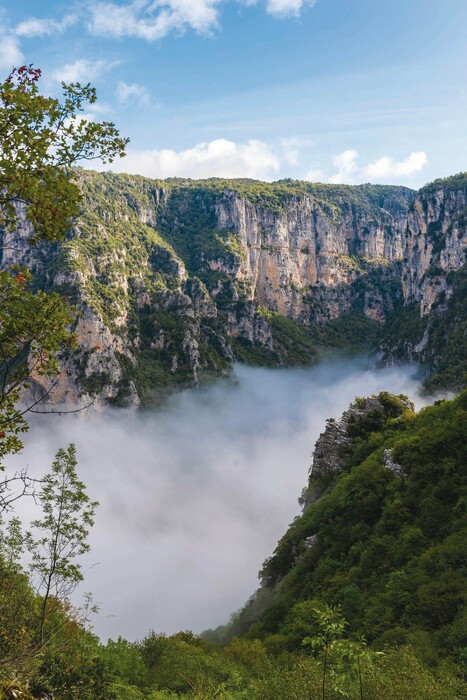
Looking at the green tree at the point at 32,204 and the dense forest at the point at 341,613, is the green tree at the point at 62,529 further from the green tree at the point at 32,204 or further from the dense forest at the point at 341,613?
the green tree at the point at 32,204

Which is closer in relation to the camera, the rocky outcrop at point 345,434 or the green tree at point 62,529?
the green tree at point 62,529

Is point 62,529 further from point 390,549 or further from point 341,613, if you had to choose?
point 390,549

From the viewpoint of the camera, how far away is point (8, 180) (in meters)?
7.11

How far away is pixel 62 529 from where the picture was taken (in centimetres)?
1847

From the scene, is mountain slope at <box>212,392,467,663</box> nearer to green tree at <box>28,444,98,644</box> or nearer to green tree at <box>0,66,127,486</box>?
green tree at <box>28,444,98,644</box>

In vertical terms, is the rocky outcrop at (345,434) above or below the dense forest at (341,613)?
above

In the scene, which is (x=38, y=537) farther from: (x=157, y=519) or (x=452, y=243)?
(x=452, y=243)

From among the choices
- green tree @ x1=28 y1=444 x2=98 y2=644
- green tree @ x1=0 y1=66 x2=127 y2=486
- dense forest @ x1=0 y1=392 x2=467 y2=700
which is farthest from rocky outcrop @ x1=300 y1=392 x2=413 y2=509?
green tree @ x1=0 y1=66 x2=127 y2=486

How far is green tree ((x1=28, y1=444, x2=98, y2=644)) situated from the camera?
1833 centimetres

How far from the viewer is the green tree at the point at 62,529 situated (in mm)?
18328

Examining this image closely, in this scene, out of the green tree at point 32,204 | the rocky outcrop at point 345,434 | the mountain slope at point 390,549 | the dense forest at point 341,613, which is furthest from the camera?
the rocky outcrop at point 345,434

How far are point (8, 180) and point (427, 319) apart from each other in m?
204

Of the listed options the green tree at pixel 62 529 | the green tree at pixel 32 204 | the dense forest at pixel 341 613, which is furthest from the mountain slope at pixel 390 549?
the green tree at pixel 32 204

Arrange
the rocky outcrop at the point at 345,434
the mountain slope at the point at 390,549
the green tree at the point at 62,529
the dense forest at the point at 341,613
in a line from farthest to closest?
the rocky outcrop at the point at 345,434 → the mountain slope at the point at 390,549 → the green tree at the point at 62,529 → the dense forest at the point at 341,613
